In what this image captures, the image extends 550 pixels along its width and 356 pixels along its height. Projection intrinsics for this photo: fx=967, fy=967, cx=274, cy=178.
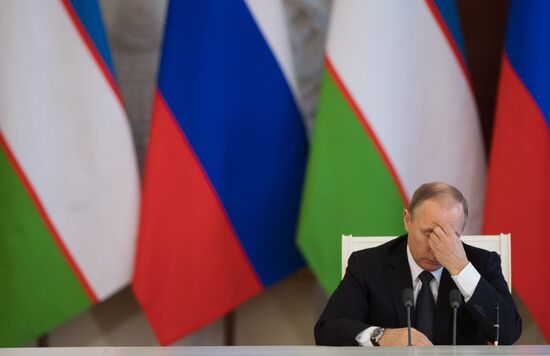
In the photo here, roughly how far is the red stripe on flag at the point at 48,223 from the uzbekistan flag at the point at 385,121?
98 centimetres

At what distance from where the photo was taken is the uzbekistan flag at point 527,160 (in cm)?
381

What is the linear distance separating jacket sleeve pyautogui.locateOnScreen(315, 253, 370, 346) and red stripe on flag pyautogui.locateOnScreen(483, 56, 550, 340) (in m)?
1.29

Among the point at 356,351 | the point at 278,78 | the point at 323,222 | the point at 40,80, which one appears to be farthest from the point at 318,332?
the point at 40,80

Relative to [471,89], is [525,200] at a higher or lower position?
lower

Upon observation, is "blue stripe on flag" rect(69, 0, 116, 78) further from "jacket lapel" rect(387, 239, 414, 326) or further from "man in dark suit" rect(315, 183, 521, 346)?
"jacket lapel" rect(387, 239, 414, 326)

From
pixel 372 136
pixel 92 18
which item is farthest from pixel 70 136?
pixel 372 136

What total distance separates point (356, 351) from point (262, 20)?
236cm

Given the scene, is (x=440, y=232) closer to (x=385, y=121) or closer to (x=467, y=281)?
(x=467, y=281)

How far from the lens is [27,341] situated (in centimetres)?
430

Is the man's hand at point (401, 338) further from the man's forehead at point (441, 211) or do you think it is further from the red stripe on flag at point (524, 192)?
the red stripe on flag at point (524, 192)

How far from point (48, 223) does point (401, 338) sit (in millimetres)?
2155

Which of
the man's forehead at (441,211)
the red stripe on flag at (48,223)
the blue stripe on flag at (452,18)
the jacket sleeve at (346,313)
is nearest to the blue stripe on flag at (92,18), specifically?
the red stripe on flag at (48,223)

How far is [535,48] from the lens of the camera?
3.82m

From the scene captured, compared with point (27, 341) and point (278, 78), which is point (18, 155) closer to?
point (27, 341)
